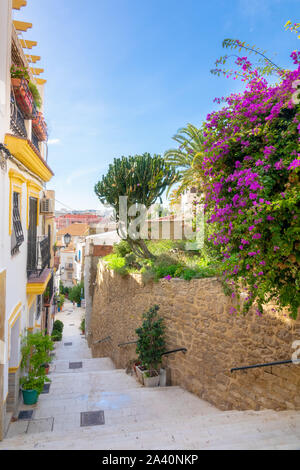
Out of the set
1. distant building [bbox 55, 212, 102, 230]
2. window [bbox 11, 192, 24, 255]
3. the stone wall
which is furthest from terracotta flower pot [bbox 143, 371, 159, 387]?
distant building [bbox 55, 212, 102, 230]

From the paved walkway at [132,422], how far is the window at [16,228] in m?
3.24

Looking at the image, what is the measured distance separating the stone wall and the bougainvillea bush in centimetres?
130

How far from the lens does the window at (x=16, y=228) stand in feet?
19.3

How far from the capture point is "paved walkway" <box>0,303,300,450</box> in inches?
143

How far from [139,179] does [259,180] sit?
22.9 feet

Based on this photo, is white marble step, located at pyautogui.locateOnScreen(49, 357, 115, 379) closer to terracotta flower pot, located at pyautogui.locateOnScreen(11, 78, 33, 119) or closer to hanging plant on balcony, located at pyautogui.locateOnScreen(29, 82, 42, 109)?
terracotta flower pot, located at pyautogui.locateOnScreen(11, 78, 33, 119)

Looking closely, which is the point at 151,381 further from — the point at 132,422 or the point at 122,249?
the point at 122,249

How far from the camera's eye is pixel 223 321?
19.1ft

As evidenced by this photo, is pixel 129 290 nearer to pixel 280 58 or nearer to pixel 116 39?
pixel 116 39

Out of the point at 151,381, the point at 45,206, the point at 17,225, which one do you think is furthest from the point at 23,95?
the point at 151,381

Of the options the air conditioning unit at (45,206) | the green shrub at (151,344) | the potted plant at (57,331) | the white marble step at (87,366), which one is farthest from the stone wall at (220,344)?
the potted plant at (57,331)

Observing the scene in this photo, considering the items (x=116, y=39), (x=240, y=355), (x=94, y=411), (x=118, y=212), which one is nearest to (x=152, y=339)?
(x=94, y=411)

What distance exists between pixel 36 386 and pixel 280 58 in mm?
7291

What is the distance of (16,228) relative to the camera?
244 inches
